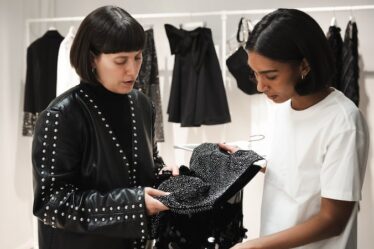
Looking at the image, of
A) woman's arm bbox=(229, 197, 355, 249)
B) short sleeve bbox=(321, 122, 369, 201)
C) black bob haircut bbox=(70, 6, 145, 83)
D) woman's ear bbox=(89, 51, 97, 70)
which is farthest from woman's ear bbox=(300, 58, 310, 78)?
woman's ear bbox=(89, 51, 97, 70)

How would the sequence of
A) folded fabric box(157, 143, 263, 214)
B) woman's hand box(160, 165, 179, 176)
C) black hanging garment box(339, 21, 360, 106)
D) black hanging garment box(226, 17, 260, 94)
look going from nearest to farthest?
1. folded fabric box(157, 143, 263, 214)
2. woman's hand box(160, 165, 179, 176)
3. black hanging garment box(339, 21, 360, 106)
4. black hanging garment box(226, 17, 260, 94)

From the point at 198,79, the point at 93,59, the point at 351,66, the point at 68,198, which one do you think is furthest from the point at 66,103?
the point at 351,66

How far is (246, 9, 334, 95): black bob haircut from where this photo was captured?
933 mm

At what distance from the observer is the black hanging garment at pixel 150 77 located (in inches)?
103

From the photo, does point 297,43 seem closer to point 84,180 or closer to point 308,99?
point 308,99

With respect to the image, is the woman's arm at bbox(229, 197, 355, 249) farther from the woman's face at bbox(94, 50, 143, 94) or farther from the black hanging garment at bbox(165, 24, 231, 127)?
the black hanging garment at bbox(165, 24, 231, 127)

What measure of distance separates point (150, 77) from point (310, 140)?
5.86 ft

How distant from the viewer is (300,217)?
101cm

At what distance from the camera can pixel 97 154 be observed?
3.29 ft

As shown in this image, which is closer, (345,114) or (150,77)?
(345,114)

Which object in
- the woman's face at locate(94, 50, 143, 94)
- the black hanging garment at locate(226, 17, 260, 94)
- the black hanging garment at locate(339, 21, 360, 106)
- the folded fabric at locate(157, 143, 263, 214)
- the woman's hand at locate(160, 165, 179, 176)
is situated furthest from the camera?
the black hanging garment at locate(226, 17, 260, 94)

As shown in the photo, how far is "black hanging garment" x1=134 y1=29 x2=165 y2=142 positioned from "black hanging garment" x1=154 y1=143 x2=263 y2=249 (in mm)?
1617

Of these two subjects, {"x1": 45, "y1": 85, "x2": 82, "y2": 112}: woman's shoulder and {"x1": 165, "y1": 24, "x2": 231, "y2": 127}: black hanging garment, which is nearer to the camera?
{"x1": 45, "y1": 85, "x2": 82, "y2": 112}: woman's shoulder

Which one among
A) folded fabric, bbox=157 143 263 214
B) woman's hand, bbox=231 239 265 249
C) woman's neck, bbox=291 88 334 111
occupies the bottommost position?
woman's hand, bbox=231 239 265 249
